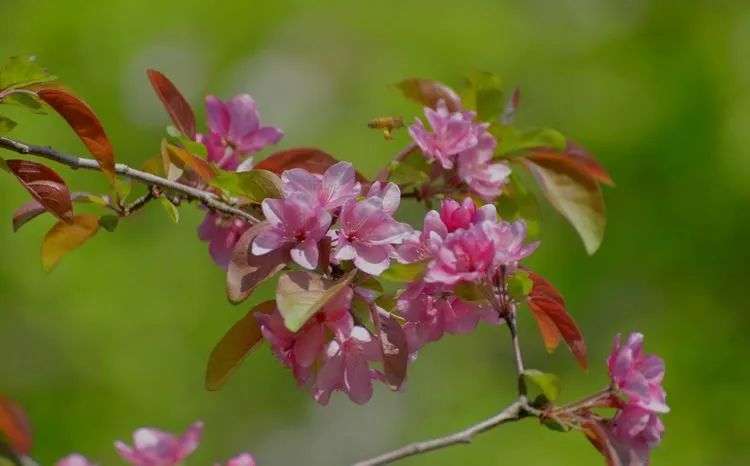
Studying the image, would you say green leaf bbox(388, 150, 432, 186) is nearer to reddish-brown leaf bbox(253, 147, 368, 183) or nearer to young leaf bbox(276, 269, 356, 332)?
reddish-brown leaf bbox(253, 147, 368, 183)

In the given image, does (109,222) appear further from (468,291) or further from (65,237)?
(468,291)

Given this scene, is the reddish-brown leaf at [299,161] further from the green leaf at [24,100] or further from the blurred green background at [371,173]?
the blurred green background at [371,173]

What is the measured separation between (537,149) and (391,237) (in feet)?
1.77

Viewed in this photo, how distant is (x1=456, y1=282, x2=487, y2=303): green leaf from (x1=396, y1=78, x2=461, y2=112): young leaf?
0.51m

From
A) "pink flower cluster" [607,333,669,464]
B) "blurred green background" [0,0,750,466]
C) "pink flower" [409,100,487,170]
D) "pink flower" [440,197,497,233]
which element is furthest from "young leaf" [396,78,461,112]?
"blurred green background" [0,0,750,466]

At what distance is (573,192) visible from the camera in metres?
1.53

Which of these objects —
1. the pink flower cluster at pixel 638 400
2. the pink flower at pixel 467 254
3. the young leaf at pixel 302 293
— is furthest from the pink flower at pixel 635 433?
the young leaf at pixel 302 293

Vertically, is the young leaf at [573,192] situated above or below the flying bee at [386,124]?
below

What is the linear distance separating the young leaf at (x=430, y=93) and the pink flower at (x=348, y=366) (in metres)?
0.55

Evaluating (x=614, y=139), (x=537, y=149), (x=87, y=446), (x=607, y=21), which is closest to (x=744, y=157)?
(x=614, y=139)

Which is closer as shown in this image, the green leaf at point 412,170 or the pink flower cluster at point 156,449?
the pink flower cluster at point 156,449

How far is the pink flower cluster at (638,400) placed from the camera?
3.59 feet

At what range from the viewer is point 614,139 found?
5.99m

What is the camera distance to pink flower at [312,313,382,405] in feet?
3.55
